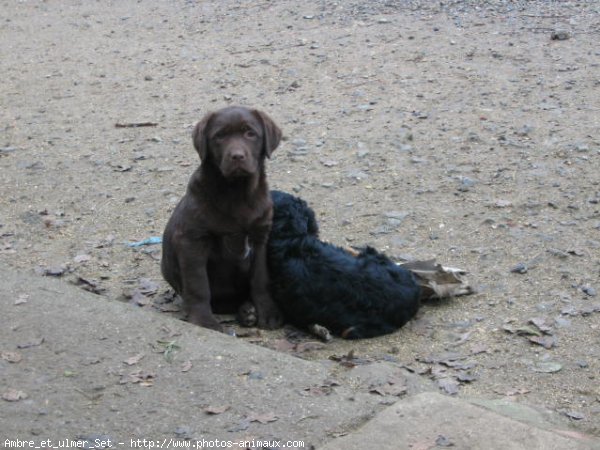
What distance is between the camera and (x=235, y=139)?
596 cm

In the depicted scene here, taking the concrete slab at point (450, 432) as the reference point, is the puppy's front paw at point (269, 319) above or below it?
below

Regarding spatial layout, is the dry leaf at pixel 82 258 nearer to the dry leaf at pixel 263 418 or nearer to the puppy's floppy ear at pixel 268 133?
the puppy's floppy ear at pixel 268 133

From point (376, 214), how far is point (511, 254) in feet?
4.06

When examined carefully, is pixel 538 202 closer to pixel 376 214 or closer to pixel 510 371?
pixel 376 214

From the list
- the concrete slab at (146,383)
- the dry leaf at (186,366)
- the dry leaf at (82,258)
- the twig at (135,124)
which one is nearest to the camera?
the concrete slab at (146,383)

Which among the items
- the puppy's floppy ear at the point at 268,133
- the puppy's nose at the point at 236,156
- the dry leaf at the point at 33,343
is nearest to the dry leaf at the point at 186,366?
the dry leaf at the point at 33,343

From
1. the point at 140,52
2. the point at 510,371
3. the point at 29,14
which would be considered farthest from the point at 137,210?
the point at 29,14

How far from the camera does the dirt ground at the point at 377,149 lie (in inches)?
239

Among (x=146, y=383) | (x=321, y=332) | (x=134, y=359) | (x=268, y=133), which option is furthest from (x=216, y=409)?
(x=268, y=133)

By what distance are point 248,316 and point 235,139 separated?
1.19 m

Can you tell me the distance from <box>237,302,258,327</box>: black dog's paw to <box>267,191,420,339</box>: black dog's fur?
0.17 metres

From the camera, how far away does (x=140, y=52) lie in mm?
12547

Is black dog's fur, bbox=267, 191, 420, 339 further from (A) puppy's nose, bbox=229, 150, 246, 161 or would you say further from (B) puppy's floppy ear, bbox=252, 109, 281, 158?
(A) puppy's nose, bbox=229, 150, 246, 161

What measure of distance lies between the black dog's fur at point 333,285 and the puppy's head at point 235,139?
0.58 metres
